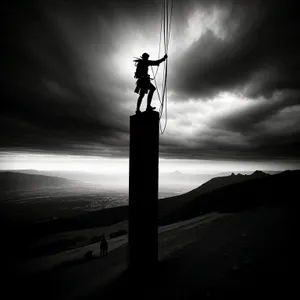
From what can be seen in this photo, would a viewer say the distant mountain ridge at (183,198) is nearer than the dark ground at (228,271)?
No

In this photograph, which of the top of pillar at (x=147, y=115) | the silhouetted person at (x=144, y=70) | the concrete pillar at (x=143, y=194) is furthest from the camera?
the silhouetted person at (x=144, y=70)

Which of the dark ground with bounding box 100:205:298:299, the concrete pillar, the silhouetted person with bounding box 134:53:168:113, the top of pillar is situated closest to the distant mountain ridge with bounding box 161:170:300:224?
the dark ground with bounding box 100:205:298:299

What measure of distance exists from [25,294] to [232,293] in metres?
8.98

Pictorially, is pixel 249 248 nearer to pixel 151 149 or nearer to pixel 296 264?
pixel 296 264

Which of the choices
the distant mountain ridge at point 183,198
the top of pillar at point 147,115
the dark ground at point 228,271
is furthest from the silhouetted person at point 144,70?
the distant mountain ridge at point 183,198

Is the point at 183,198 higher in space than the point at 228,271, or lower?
lower

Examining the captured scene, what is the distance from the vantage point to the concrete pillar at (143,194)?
5441 millimetres

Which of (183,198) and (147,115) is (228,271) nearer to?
(147,115)

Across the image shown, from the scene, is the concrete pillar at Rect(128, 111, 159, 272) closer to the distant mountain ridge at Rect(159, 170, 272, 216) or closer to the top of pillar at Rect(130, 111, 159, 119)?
the top of pillar at Rect(130, 111, 159, 119)

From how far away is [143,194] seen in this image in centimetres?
548

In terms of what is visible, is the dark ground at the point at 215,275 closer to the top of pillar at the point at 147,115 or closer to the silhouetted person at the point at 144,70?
the top of pillar at the point at 147,115

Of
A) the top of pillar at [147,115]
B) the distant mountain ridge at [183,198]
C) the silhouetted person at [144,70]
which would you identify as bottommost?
the distant mountain ridge at [183,198]

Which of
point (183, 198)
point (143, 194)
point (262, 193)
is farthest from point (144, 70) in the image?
point (183, 198)

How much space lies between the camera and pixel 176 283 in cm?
498
